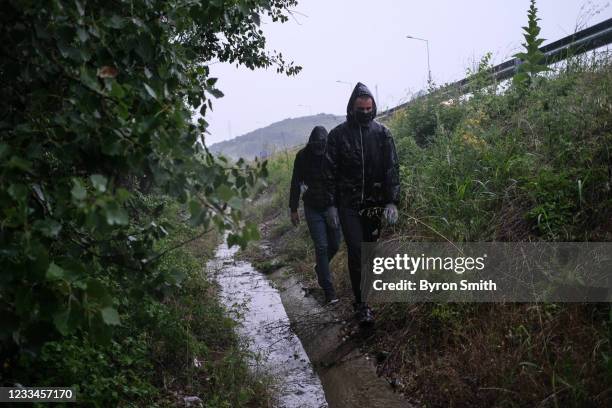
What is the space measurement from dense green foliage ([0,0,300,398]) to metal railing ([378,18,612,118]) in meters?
6.32

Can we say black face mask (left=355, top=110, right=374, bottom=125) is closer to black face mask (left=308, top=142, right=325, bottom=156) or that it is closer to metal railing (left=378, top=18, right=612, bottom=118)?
black face mask (left=308, top=142, right=325, bottom=156)

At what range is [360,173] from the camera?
538cm

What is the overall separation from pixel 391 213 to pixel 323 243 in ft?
4.26

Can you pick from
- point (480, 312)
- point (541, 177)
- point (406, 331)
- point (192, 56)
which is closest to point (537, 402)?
point (480, 312)

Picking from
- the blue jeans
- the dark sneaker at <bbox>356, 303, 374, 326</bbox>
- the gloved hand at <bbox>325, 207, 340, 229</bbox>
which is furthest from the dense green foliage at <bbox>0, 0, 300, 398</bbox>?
the blue jeans

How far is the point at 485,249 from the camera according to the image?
181 inches

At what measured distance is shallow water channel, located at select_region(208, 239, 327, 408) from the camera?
4355 mm

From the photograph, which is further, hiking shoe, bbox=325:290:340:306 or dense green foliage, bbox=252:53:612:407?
hiking shoe, bbox=325:290:340:306

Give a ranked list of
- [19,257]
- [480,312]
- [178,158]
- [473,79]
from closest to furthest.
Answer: [178,158]
[19,257]
[480,312]
[473,79]

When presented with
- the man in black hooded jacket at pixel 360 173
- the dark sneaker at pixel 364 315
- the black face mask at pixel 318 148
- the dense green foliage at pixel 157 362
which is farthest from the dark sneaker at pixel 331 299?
the black face mask at pixel 318 148

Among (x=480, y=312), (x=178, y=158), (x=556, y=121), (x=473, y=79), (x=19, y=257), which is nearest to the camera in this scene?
(x=178, y=158)

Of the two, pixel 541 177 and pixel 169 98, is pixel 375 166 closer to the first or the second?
pixel 541 177

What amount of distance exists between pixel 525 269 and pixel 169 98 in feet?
10.8

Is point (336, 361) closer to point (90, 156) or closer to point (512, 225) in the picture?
point (512, 225)
